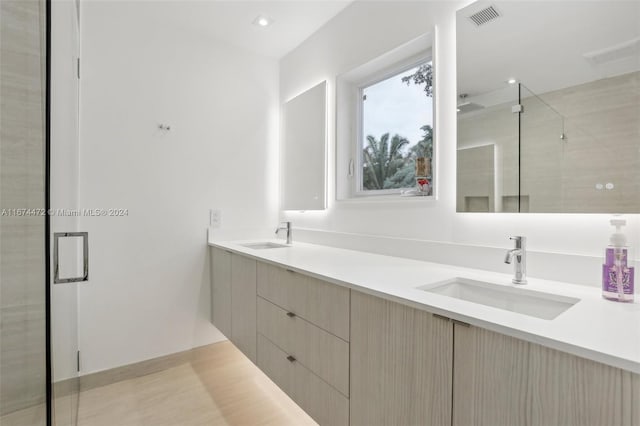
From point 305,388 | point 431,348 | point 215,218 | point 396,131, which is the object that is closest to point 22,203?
point 431,348

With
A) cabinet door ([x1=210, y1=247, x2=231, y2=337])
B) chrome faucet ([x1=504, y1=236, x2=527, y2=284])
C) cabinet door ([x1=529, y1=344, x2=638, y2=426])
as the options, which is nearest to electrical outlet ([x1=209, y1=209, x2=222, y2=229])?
cabinet door ([x1=210, y1=247, x2=231, y2=337])

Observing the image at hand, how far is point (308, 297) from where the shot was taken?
1331 millimetres

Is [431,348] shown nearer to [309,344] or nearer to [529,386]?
[529,386]

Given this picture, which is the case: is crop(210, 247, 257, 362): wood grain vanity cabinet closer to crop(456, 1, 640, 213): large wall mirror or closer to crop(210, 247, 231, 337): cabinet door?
crop(210, 247, 231, 337): cabinet door

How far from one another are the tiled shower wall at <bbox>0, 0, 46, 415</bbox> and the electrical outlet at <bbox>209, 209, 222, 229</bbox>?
68.0 inches

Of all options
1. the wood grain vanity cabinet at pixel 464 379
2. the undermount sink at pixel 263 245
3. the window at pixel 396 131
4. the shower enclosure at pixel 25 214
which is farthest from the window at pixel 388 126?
the shower enclosure at pixel 25 214

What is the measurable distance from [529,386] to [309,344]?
2.72 ft

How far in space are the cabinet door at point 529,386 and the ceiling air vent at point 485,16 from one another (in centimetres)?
129

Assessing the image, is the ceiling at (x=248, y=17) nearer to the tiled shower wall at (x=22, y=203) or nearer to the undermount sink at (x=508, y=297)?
the tiled shower wall at (x=22, y=203)

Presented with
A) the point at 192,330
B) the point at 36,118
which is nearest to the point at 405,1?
the point at 36,118

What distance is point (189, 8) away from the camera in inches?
80.7

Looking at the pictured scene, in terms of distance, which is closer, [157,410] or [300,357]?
[300,357]

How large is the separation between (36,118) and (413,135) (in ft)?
5.43

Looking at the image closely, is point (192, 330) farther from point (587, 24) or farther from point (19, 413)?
point (587, 24)
